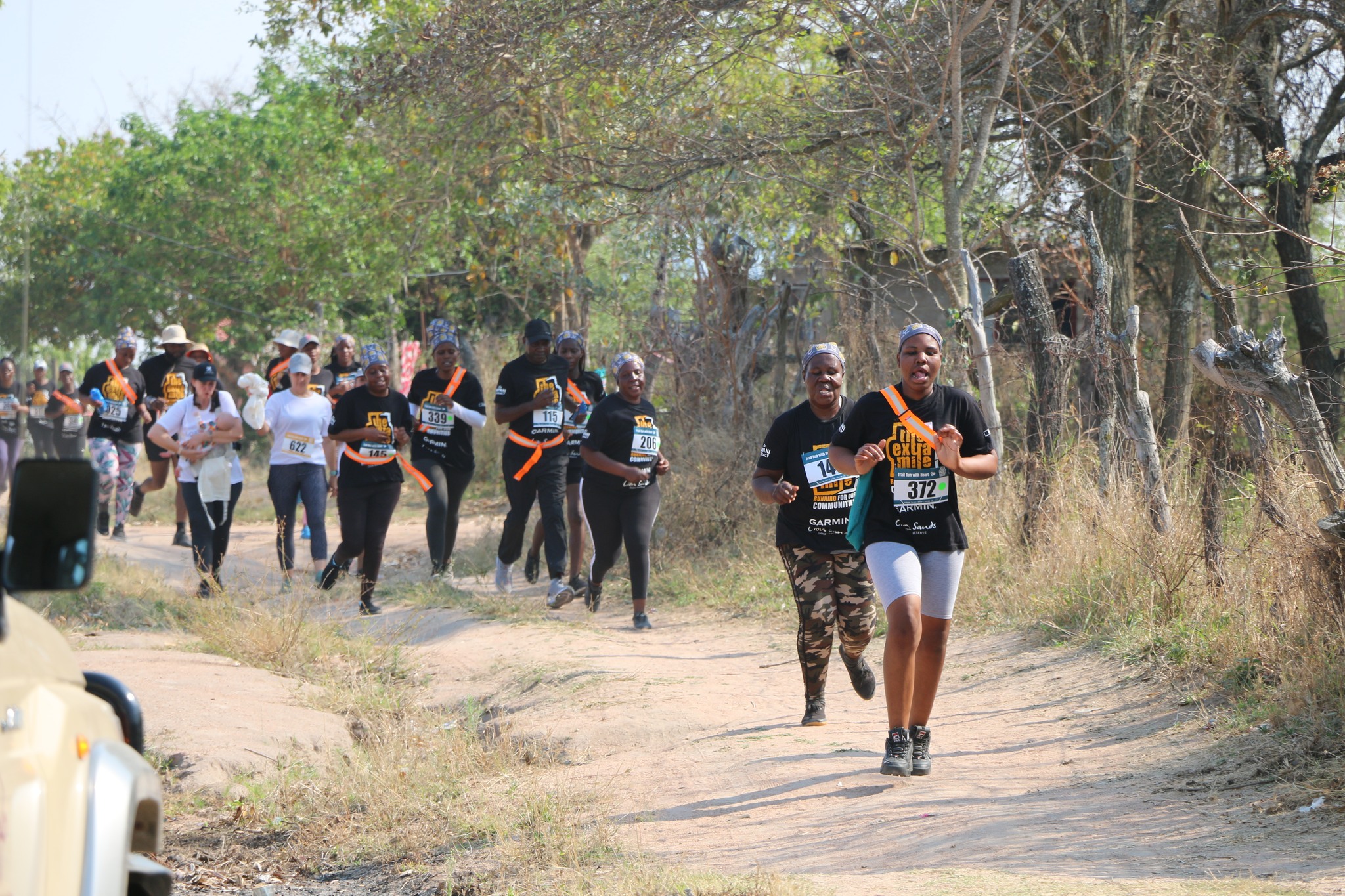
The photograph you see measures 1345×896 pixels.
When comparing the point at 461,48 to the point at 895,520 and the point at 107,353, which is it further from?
the point at 107,353

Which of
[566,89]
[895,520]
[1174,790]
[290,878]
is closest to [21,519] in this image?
[290,878]

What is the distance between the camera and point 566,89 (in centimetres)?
1300

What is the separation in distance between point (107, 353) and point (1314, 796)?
43.3 metres

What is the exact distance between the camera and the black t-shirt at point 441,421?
1120cm

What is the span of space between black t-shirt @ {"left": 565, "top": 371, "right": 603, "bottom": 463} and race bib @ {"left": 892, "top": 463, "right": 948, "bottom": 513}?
18.0ft

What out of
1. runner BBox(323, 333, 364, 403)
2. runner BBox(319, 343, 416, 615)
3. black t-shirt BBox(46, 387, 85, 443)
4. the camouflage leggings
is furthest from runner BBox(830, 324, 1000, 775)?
black t-shirt BBox(46, 387, 85, 443)

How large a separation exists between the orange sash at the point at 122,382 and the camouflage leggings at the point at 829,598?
9171 millimetres

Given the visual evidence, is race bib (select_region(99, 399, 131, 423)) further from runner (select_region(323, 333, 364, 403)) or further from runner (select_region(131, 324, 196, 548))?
runner (select_region(323, 333, 364, 403))

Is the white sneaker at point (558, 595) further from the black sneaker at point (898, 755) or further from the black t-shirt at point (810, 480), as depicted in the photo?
the black sneaker at point (898, 755)

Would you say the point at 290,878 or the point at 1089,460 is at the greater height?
the point at 1089,460

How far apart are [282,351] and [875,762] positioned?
8.79 metres

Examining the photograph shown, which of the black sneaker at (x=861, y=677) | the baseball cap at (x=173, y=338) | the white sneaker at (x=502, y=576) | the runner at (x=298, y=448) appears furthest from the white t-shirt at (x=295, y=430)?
the black sneaker at (x=861, y=677)

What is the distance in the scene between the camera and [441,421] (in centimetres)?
1121

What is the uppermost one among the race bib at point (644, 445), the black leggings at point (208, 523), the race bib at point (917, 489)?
the race bib at point (644, 445)
